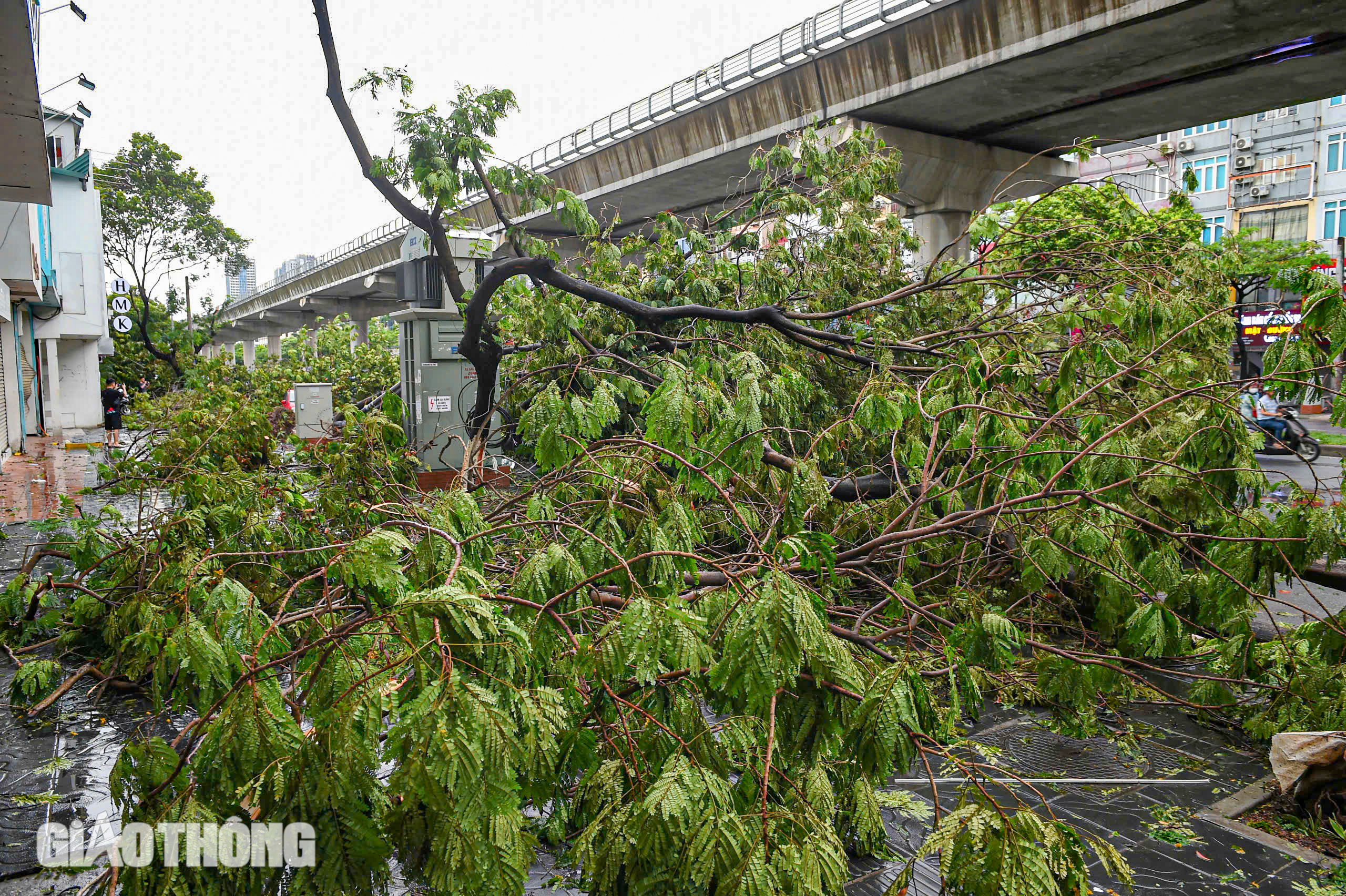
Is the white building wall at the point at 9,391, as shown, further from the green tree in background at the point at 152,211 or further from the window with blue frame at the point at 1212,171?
the window with blue frame at the point at 1212,171

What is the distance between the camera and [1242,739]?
17.5 ft

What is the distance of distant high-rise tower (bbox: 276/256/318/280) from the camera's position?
4509 centimetres

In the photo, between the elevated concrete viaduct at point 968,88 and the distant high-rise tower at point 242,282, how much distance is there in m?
22.9

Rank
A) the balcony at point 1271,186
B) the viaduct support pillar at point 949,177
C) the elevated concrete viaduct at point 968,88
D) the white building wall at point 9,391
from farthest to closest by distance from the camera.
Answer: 1. the balcony at point 1271,186
2. the white building wall at point 9,391
3. the viaduct support pillar at point 949,177
4. the elevated concrete viaduct at point 968,88

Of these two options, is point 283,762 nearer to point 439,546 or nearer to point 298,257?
point 439,546

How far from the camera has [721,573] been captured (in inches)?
154

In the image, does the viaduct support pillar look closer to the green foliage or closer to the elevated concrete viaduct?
the elevated concrete viaduct

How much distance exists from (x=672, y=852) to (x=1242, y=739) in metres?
4.65

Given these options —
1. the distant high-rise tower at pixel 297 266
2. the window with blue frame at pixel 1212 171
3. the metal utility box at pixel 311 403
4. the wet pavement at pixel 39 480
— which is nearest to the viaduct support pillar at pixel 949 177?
the metal utility box at pixel 311 403

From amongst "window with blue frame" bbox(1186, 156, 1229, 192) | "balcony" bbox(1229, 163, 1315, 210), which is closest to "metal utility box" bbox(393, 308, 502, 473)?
"window with blue frame" bbox(1186, 156, 1229, 192)

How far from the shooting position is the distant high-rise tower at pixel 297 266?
45094mm

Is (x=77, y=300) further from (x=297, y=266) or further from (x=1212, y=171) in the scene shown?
(x=1212, y=171)

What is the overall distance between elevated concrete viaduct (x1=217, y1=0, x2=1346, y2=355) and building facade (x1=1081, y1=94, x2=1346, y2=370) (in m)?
16.3

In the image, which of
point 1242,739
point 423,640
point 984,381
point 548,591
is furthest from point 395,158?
point 1242,739
